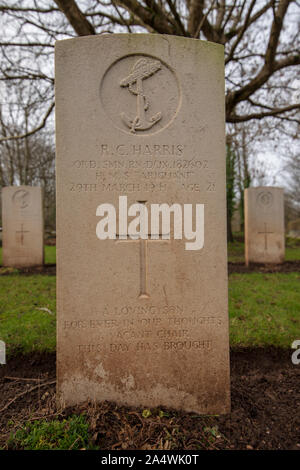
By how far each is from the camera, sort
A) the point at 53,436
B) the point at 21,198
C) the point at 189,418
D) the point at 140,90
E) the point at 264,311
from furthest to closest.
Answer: the point at 21,198 < the point at 264,311 < the point at 140,90 < the point at 189,418 < the point at 53,436

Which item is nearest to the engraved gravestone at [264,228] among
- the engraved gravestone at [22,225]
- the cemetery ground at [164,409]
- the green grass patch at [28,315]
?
the cemetery ground at [164,409]

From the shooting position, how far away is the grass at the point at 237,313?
3.20 meters

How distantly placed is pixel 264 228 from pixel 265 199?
84 cm

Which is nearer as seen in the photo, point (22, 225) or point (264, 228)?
point (22, 225)

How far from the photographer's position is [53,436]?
1.81 m

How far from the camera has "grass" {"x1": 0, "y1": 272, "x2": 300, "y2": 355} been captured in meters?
3.20

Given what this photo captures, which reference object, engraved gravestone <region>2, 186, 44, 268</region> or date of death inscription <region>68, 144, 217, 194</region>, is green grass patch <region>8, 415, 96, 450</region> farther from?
engraved gravestone <region>2, 186, 44, 268</region>

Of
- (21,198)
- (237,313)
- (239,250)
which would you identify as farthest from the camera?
(239,250)

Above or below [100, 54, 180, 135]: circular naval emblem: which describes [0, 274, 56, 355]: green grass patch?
below

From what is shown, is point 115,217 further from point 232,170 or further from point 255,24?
point 232,170

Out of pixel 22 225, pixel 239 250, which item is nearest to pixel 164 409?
pixel 22 225

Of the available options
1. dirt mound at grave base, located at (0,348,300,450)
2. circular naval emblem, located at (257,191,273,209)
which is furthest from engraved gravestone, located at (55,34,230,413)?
circular naval emblem, located at (257,191,273,209)

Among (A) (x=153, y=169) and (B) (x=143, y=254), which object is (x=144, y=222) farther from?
(A) (x=153, y=169)

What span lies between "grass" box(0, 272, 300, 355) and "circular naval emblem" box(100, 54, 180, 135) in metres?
2.46
